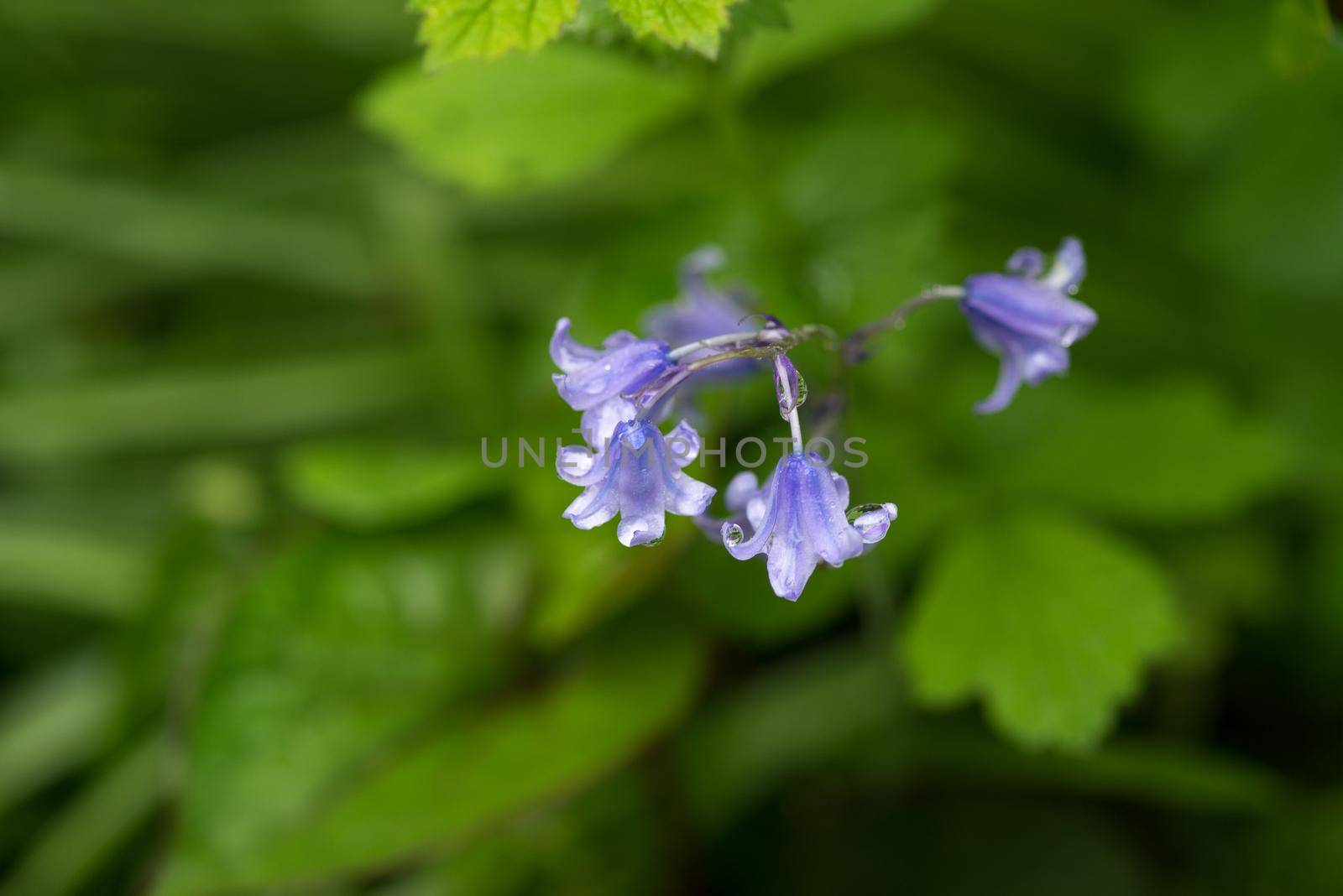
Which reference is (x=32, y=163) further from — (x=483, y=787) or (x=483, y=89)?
(x=483, y=787)

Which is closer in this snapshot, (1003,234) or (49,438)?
(1003,234)

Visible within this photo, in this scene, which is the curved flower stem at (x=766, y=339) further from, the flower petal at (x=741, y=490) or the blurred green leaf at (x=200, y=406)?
the blurred green leaf at (x=200, y=406)

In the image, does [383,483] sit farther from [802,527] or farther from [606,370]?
[802,527]

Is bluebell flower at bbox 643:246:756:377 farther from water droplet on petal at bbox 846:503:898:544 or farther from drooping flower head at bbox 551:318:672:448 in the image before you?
water droplet on petal at bbox 846:503:898:544

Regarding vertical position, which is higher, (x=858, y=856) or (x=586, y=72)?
(x=586, y=72)

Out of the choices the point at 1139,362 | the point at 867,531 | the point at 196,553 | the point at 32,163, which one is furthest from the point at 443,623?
the point at 32,163

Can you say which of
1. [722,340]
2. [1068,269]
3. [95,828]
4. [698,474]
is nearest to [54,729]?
[95,828]
